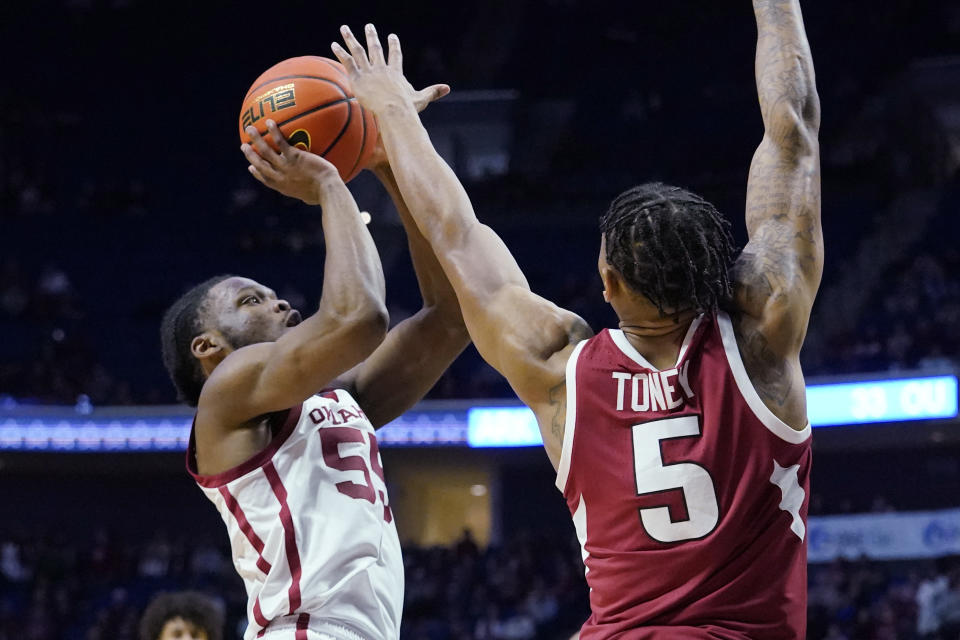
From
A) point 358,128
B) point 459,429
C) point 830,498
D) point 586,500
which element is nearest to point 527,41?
point 459,429

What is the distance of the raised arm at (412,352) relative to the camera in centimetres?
351

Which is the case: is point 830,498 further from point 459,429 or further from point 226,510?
point 226,510

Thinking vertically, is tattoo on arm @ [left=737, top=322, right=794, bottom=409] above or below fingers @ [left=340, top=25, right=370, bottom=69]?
below

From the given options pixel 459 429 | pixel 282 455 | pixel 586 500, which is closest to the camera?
pixel 586 500

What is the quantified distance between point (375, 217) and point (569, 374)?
681 inches

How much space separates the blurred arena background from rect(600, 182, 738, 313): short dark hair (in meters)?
11.4

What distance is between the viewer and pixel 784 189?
2389mm

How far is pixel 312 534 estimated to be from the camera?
9.51ft

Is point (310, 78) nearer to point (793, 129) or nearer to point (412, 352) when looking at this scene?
point (412, 352)

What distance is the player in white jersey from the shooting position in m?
2.84

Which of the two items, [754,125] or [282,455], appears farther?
[754,125]

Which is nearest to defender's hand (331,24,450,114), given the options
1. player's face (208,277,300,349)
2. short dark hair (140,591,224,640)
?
player's face (208,277,300,349)

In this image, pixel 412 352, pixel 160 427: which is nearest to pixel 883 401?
pixel 160 427

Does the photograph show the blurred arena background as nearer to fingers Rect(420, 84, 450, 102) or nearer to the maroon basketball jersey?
fingers Rect(420, 84, 450, 102)
